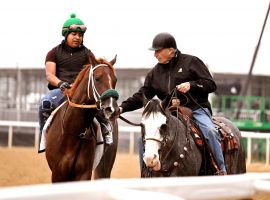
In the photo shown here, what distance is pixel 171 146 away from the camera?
23.2 feet

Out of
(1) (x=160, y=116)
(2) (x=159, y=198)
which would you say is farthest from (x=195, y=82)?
(2) (x=159, y=198)

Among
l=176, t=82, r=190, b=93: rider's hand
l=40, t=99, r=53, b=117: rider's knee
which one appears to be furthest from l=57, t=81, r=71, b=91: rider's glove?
l=176, t=82, r=190, b=93: rider's hand

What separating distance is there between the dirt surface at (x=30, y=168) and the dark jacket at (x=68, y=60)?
14.8 ft

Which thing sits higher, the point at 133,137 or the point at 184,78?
the point at 184,78

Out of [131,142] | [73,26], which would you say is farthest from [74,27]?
[131,142]

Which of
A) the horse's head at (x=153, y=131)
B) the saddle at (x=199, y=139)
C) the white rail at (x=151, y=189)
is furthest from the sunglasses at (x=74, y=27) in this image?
the white rail at (x=151, y=189)

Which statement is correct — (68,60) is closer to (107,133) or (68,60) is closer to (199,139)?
(107,133)

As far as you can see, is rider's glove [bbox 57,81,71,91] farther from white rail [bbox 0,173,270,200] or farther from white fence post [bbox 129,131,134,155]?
white fence post [bbox 129,131,134,155]

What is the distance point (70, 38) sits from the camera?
888cm

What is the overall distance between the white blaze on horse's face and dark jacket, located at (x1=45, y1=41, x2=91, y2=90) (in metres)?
2.30

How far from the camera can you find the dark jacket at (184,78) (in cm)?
777

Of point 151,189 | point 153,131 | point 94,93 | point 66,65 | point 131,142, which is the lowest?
point 131,142

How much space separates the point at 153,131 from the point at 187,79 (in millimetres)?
1226

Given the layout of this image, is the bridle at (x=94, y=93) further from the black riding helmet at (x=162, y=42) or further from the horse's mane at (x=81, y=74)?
the black riding helmet at (x=162, y=42)
